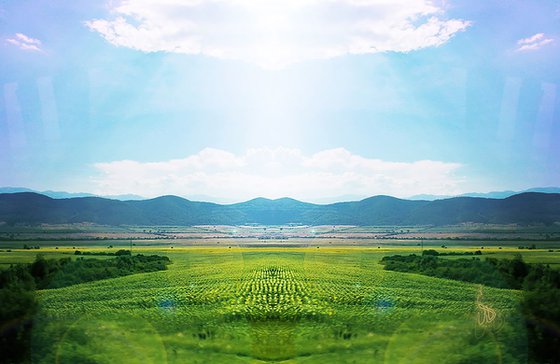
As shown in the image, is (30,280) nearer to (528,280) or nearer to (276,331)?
(276,331)

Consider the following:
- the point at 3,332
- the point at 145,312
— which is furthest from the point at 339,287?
the point at 3,332

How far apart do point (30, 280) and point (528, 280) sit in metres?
45.7

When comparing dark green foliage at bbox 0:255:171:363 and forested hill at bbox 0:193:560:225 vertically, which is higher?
forested hill at bbox 0:193:560:225

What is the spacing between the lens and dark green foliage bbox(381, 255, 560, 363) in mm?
22641

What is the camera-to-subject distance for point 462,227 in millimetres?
184875

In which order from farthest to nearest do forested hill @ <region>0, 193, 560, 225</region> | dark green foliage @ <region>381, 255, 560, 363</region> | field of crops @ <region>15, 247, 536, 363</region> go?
1. forested hill @ <region>0, 193, 560, 225</region>
2. dark green foliage @ <region>381, 255, 560, 363</region>
3. field of crops @ <region>15, 247, 536, 363</region>

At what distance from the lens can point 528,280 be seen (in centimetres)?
4225

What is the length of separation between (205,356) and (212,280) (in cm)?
2728

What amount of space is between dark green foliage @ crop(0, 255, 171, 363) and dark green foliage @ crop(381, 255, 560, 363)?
82.0 ft

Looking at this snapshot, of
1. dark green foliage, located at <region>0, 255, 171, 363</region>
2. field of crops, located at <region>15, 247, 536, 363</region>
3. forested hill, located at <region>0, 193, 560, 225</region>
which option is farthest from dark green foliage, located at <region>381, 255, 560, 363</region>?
forested hill, located at <region>0, 193, 560, 225</region>

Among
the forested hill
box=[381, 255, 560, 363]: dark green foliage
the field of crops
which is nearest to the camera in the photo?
the field of crops

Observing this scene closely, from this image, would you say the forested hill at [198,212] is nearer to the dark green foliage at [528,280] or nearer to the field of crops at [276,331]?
Result: the dark green foliage at [528,280]

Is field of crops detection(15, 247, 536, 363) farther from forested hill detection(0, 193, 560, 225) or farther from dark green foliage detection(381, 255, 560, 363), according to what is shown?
forested hill detection(0, 193, 560, 225)

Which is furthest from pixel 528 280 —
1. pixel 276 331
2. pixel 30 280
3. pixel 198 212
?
pixel 198 212
